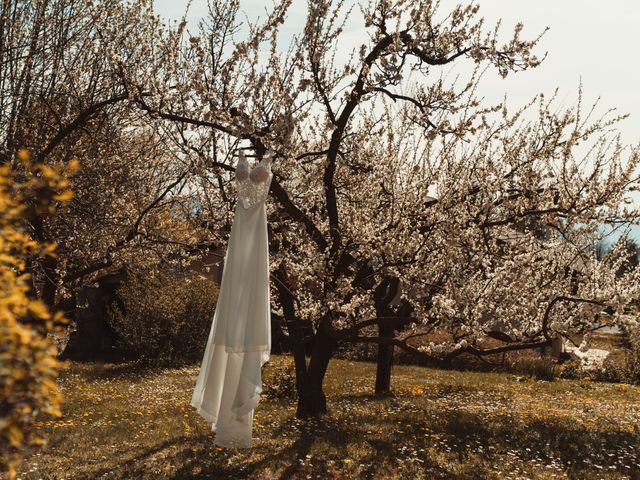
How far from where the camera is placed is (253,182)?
6410 mm

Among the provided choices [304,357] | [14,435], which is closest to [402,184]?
[304,357]

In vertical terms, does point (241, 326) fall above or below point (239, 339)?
above

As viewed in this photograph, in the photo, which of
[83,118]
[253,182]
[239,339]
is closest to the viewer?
[239,339]

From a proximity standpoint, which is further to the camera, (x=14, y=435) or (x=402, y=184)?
(x=402, y=184)

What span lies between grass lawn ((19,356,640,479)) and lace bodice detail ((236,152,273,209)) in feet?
9.18

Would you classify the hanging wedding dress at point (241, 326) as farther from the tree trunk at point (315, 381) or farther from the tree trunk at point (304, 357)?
the tree trunk at point (315, 381)

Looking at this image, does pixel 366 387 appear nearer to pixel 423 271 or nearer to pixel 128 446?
pixel 423 271

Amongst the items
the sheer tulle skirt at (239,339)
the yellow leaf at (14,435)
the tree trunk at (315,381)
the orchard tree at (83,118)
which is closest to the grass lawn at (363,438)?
the tree trunk at (315,381)

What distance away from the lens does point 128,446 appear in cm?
808

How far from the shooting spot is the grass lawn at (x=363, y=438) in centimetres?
702

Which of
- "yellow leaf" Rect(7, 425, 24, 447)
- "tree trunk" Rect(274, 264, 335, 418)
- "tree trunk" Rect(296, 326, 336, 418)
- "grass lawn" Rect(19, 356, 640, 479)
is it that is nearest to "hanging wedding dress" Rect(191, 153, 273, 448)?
"grass lawn" Rect(19, 356, 640, 479)

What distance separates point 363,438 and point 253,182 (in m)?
3.87

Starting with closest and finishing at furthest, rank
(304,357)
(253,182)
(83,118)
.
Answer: (253,182) → (83,118) → (304,357)

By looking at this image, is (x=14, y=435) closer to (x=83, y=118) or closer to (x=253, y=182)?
(x=253, y=182)
